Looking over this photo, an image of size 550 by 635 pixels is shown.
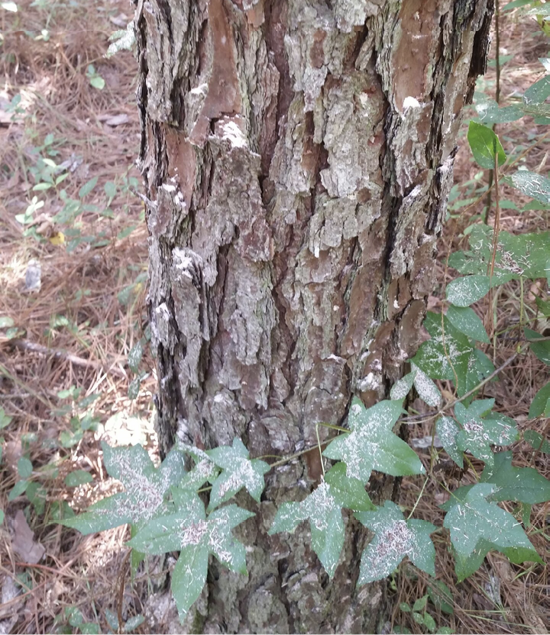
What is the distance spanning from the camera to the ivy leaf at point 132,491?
91 centimetres

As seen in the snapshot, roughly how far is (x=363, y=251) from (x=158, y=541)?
60cm

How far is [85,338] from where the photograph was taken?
2053 millimetres

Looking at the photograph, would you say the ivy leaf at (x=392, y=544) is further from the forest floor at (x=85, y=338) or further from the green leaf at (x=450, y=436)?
the forest floor at (x=85, y=338)

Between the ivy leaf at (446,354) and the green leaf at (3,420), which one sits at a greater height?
the ivy leaf at (446,354)

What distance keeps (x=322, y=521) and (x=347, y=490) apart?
7 cm

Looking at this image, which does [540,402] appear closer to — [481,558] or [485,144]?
[481,558]

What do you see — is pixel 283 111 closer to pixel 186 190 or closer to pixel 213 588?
pixel 186 190

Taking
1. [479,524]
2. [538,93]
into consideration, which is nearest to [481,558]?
[479,524]

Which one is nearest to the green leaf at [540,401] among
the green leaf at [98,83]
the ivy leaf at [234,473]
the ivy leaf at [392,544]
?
the ivy leaf at [392,544]

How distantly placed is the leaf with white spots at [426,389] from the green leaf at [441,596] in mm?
663

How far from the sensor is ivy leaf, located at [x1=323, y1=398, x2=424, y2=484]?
792 millimetres

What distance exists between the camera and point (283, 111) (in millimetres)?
725

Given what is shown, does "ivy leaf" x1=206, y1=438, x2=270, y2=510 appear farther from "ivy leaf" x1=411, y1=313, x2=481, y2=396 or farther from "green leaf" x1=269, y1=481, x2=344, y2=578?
"ivy leaf" x1=411, y1=313, x2=481, y2=396

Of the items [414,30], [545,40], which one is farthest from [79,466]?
[545,40]
